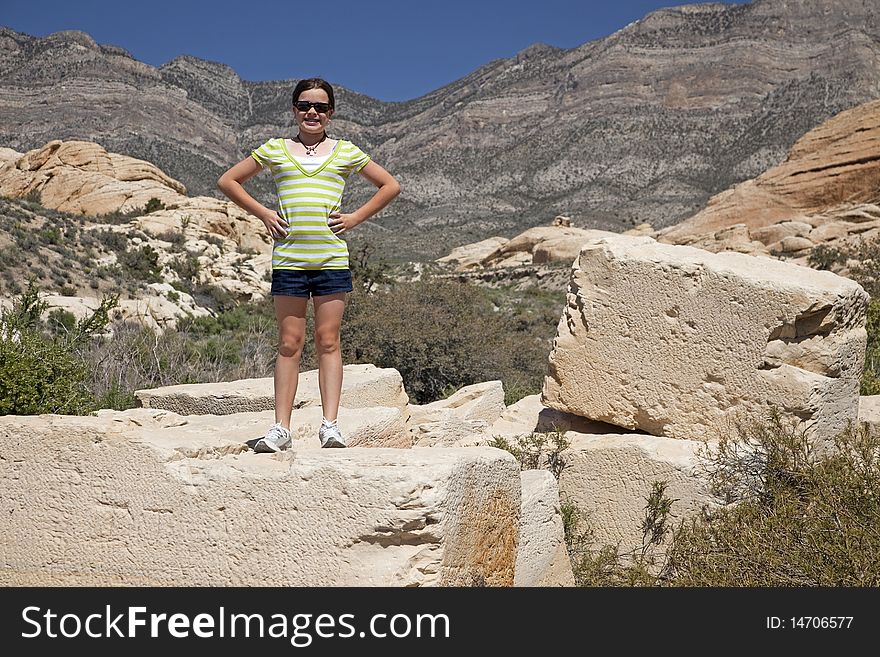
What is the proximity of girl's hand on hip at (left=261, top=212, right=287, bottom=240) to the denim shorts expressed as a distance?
0.16 metres

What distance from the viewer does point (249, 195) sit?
3414mm

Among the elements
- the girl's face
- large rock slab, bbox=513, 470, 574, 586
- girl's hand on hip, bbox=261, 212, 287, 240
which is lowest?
large rock slab, bbox=513, 470, 574, 586

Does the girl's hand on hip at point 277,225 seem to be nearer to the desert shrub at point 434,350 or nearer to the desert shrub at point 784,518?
the desert shrub at point 784,518

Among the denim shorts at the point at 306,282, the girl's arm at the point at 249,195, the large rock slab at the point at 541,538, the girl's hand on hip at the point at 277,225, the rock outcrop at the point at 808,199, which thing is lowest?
the large rock slab at the point at 541,538

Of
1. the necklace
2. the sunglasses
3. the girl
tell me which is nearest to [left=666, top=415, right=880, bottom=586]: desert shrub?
the girl

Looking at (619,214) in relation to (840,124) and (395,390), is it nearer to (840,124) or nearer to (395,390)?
(840,124)

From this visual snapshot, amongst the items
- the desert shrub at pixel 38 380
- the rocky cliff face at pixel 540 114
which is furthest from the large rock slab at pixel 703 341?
the rocky cliff face at pixel 540 114

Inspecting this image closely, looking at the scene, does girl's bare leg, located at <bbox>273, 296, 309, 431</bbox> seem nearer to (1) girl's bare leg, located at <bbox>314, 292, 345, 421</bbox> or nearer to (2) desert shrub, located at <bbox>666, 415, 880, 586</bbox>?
(1) girl's bare leg, located at <bbox>314, 292, 345, 421</bbox>

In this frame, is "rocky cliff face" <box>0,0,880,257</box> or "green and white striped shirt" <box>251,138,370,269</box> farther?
"rocky cliff face" <box>0,0,880,257</box>

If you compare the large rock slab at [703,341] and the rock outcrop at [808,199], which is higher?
the rock outcrop at [808,199]

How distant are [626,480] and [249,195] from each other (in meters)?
2.54

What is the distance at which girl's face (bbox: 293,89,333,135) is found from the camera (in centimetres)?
341

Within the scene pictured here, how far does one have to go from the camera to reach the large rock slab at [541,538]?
10.8 feet
